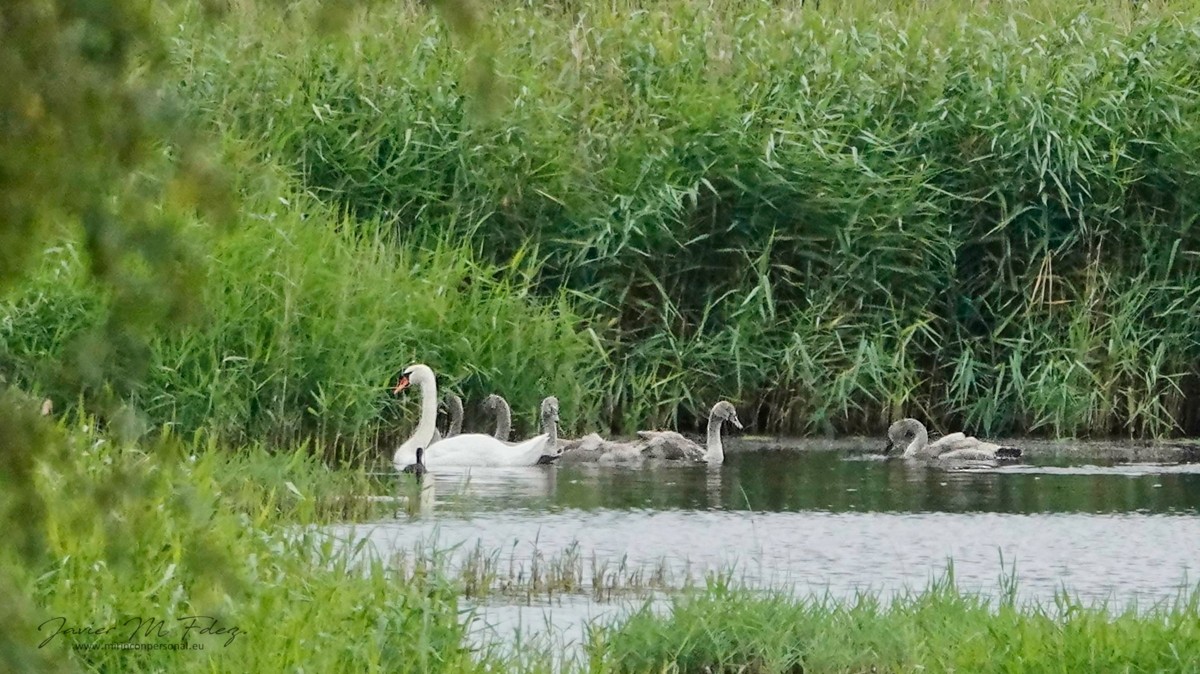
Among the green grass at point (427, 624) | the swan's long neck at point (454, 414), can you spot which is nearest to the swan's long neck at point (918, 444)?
the swan's long neck at point (454, 414)

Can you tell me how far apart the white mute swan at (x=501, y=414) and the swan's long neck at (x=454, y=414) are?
16cm

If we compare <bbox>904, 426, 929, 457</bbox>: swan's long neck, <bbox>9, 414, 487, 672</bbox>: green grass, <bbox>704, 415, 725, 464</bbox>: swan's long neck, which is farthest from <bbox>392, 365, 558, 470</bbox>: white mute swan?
<bbox>9, 414, 487, 672</bbox>: green grass

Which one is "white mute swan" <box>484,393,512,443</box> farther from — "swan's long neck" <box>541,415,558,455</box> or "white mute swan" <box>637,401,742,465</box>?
"white mute swan" <box>637,401,742,465</box>

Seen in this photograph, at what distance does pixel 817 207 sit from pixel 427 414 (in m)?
3.14

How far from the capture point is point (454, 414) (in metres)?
12.5

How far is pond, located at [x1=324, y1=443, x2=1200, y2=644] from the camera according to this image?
7664 mm

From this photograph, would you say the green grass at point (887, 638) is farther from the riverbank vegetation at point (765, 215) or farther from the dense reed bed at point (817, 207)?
the dense reed bed at point (817, 207)

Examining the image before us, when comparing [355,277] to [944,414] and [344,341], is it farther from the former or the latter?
[944,414]

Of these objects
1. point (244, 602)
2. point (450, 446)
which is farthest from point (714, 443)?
point (244, 602)

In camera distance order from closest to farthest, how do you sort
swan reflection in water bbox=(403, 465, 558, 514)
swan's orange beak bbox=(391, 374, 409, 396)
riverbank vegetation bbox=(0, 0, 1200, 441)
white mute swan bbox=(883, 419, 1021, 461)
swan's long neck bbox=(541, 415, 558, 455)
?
swan reflection in water bbox=(403, 465, 558, 514), swan's orange beak bbox=(391, 374, 409, 396), swan's long neck bbox=(541, 415, 558, 455), white mute swan bbox=(883, 419, 1021, 461), riverbank vegetation bbox=(0, 0, 1200, 441)

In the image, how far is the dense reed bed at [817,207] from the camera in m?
13.0

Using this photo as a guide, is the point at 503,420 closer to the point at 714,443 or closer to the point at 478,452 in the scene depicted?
the point at 478,452

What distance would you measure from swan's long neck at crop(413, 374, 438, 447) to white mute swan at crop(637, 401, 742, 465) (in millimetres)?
1213

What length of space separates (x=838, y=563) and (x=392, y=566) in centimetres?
236
